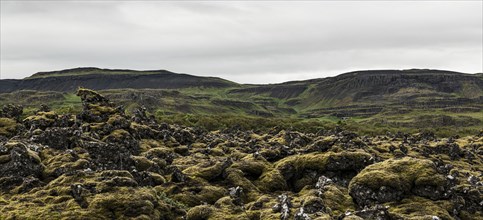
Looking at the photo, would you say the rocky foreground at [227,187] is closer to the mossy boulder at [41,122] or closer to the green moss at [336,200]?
the green moss at [336,200]

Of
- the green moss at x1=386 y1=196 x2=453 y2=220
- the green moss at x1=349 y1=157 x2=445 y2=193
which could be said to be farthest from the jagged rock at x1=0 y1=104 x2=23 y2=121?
the green moss at x1=386 y1=196 x2=453 y2=220

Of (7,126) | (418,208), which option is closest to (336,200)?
(418,208)

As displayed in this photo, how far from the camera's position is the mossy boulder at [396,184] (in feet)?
90.9

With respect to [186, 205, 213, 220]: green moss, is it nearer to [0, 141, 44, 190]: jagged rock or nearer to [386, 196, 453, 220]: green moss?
[386, 196, 453, 220]: green moss

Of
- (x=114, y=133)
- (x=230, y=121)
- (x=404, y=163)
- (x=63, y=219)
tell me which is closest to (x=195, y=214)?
(x=63, y=219)

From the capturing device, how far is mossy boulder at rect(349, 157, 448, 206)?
27.7m

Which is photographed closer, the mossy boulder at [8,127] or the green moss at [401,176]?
the green moss at [401,176]

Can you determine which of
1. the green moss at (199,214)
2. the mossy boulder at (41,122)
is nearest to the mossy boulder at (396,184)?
the green moss at (199,214)

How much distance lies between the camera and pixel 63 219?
22500 mm

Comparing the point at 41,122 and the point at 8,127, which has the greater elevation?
the point at 41,122

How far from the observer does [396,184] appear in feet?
91.6

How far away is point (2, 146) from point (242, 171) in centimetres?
2058

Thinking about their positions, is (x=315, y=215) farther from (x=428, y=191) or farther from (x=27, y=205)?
(x=27, y=205)

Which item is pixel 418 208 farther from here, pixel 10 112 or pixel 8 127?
pixel 10 112
